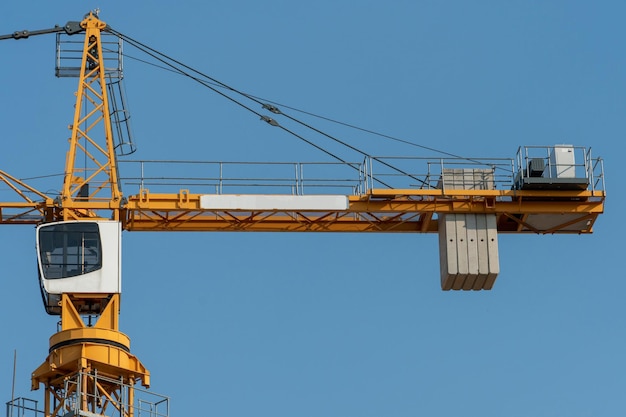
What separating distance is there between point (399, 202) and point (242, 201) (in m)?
5.23

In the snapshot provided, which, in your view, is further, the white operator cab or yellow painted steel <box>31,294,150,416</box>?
the white operator cab

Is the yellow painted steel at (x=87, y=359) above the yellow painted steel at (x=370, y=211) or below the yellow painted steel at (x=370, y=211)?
below

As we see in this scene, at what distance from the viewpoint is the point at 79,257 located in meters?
71.9

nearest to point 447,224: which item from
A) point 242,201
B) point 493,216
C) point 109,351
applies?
point 493,216

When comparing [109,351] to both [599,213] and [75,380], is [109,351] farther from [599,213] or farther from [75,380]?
[599,213]

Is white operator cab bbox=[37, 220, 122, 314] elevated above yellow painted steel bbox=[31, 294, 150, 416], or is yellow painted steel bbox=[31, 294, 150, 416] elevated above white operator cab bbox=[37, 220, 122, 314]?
white operator cab bbox=[37, 220, 122, 314]

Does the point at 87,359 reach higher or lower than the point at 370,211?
lower

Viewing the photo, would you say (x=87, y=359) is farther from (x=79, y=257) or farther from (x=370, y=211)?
(x=370, y=211)

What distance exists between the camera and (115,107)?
76.0 m

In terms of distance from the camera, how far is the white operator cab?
234 ft

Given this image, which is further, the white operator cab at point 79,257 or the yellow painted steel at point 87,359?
the white operator cab at point 79,257

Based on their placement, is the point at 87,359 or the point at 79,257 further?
the point at 79,257

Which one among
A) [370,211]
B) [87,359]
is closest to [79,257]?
[87,359]

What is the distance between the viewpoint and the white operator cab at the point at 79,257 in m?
71.3
